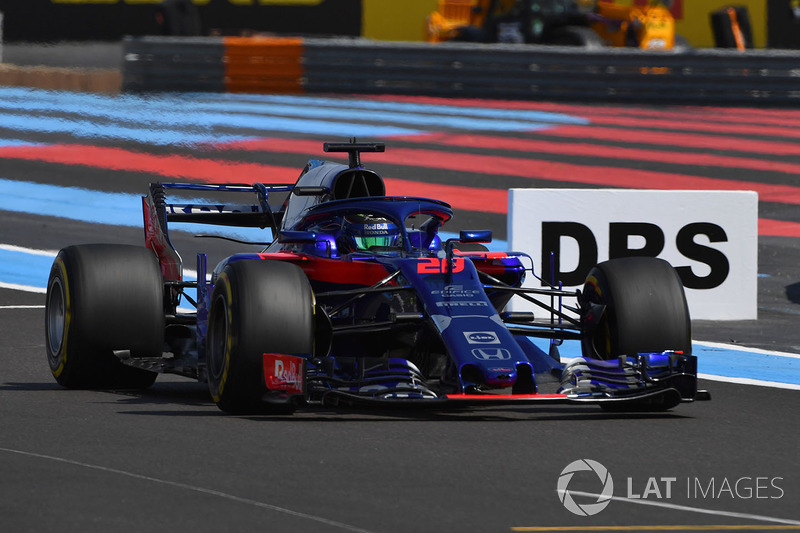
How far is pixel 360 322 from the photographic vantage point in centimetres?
850

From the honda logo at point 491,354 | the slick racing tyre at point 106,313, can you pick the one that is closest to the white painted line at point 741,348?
the honda logo at point 491,354

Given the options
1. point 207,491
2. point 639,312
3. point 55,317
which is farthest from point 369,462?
point 55,317

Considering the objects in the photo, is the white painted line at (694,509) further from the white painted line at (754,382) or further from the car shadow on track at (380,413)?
the white painted line at (754,382)

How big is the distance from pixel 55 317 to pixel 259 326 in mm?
2020

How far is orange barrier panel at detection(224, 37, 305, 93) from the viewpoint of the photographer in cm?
2428

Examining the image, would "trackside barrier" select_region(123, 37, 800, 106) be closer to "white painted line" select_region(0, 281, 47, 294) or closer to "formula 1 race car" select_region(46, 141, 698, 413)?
"white painted line" select_region(0, 281, 47, 294)

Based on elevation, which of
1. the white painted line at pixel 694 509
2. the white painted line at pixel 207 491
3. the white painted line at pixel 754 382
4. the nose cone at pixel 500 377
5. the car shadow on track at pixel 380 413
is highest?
the nose cone at pixel 500 377

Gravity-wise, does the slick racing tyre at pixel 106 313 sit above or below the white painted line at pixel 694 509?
above

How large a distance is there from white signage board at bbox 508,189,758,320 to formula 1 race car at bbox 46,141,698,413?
8.70 ft

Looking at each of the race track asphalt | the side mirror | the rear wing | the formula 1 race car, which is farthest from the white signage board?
the side mirror

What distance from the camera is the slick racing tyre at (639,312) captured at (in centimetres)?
825

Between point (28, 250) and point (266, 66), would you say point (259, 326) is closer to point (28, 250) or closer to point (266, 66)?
point (28, 250)

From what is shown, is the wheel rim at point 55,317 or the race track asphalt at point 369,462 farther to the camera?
the wheel rim at point 55,317

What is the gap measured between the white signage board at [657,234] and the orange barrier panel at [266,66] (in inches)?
A: 502
